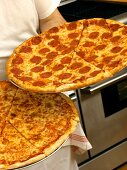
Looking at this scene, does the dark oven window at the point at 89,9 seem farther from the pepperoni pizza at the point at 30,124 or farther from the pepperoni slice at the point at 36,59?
the pepperoni pizza at the point at 30,124

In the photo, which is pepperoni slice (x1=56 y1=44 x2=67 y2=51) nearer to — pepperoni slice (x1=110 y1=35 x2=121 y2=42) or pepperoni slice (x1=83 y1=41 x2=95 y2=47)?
pepperoni slice (x1=83 y1=41 x2=95 y2=47)

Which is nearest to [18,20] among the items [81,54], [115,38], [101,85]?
[81,54]

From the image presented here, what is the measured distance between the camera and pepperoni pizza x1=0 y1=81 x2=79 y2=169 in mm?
1089

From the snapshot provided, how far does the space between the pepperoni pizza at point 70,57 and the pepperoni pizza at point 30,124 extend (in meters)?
0.10

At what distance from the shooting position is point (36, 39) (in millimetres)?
1421

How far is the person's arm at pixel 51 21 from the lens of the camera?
1437mm

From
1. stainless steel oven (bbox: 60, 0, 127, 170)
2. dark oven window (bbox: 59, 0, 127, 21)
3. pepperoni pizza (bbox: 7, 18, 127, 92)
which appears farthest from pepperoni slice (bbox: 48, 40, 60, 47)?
dark oven window (bbox: 59, 0, 127, 21)

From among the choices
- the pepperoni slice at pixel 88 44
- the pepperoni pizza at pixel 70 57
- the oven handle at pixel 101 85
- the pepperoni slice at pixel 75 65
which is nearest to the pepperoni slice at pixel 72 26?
the pepperoni pizza at pixel 70 57

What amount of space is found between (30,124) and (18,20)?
1.31 feet

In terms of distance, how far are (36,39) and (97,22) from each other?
259 mm

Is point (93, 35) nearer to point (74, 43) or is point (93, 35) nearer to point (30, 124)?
point (74, 43)

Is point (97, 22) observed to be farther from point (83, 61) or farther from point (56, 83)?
point (56, 83)

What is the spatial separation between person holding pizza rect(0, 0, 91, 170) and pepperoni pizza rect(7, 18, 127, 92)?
0.11 ft

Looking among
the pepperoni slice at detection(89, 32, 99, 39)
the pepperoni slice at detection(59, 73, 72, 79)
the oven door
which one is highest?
the pepperoni slice at detection(89, 32, 99, 39)
